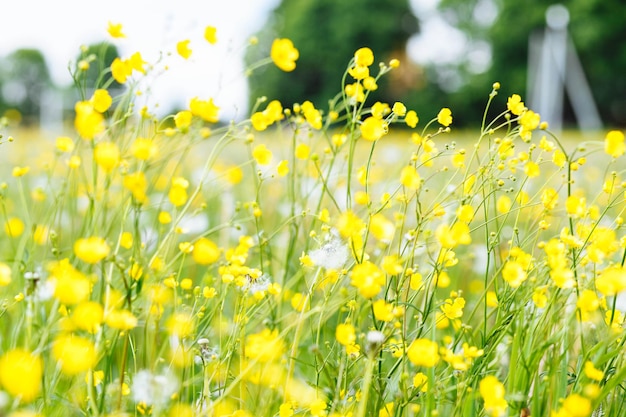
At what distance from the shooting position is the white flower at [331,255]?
3.23 feet

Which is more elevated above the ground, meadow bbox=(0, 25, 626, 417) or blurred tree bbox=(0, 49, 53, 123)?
blurred tree bbox=(0, 49, 53, 123)

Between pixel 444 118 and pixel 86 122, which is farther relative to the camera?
pixel 444 118

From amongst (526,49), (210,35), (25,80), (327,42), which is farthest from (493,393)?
(25,80)

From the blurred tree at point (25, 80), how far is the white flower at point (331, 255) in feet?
116

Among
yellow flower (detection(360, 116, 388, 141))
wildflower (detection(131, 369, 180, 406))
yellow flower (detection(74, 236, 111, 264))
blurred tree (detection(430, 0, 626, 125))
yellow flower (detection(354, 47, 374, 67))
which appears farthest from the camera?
blurred tree (detection(430, 0, 626, 125))

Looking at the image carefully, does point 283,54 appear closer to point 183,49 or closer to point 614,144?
point 183,49

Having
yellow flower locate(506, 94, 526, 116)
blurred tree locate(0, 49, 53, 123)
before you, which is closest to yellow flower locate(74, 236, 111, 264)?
yellow flower locate(506, 94, 526, 116)

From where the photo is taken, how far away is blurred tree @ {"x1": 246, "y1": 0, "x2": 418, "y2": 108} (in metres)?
21.3

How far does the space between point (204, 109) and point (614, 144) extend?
571 mm

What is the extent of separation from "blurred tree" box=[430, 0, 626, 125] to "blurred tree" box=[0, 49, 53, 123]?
22321mm

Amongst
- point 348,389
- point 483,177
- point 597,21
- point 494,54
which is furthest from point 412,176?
point 494,54

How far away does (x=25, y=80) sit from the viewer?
35406 millimetres

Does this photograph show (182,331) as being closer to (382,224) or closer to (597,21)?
(382,224)

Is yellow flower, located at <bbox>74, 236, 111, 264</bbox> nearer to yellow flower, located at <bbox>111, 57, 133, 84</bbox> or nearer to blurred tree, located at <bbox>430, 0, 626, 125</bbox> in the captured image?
yellow flower, located at <bbox>111, 57, 133, 84</bbox>
